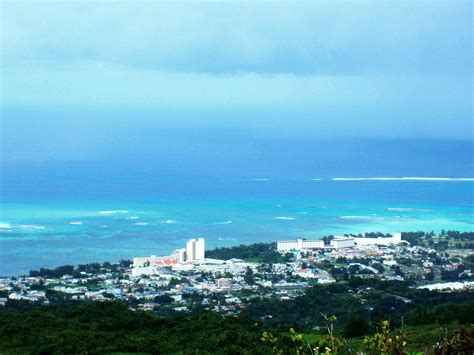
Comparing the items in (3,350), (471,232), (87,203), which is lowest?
(3,350)

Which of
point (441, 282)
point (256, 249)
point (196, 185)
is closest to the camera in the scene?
point (441, 282)

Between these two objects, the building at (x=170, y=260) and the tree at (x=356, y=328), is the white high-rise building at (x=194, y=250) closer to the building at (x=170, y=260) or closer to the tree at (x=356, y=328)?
the building at (x=170, y=260)

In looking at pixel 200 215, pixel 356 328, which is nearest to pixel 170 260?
pixel 356 328

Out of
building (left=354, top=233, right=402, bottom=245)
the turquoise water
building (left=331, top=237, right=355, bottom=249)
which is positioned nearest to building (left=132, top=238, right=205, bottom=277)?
the turquoise water

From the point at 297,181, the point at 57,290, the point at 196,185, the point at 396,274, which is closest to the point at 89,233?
the point at 57,290

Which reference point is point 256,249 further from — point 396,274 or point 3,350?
point 3,350
